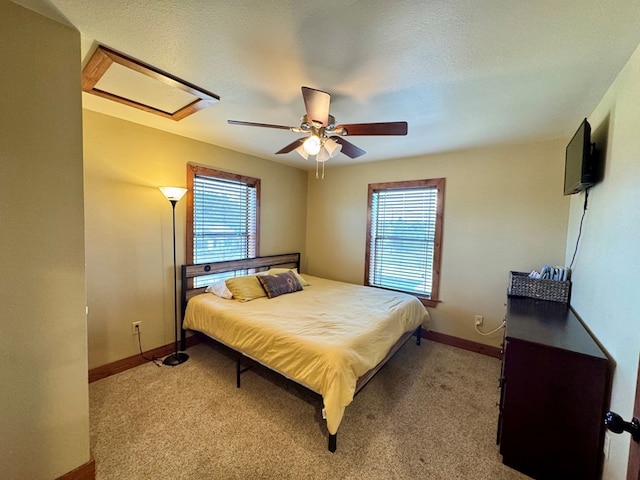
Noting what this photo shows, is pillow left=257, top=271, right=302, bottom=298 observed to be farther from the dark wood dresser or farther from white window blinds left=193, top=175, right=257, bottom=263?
the dark wood dresser

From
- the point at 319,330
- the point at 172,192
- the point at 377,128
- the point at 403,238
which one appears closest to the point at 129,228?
the point at 172,192

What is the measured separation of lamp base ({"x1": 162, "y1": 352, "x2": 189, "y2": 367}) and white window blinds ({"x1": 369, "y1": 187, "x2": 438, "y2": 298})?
8.93ft

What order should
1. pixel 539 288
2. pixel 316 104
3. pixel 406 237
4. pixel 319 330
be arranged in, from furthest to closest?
pixel 406 237, pixel 539 288, pixel 319 330, pixel 316 104

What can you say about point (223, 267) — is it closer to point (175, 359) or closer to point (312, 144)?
point (175, 359)

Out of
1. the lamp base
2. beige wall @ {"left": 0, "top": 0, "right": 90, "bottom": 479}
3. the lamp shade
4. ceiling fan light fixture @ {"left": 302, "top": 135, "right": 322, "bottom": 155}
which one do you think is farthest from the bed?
ceiling fan light fixture @ {"left": 302, "top": 135, "right": 322, "bottom": 155}

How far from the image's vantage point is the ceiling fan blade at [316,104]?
1.55 meters

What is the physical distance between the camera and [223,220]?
3.58 metres

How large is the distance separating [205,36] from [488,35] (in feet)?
4.88

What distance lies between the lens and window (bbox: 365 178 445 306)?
3590 mm

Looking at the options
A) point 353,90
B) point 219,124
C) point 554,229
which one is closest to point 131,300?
point 219,124

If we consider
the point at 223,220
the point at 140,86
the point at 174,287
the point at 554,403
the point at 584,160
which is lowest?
the point at 554,403

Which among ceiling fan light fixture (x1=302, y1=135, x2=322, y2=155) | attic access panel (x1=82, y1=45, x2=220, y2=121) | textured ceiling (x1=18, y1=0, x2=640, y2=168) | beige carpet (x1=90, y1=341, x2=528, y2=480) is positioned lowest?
beige carpet (x1=90, y1=341, x2=528, y2=480)

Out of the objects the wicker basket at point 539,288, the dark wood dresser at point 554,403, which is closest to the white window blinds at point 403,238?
the wicker basket at point 539,288

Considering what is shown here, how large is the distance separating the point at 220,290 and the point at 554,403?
302 centimetres
